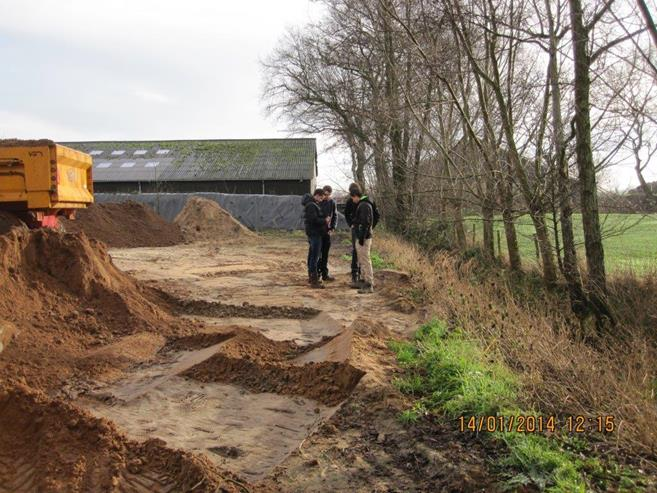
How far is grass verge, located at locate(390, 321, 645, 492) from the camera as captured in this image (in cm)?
292

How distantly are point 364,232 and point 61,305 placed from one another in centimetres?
506

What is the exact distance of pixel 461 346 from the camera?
17.9 feet

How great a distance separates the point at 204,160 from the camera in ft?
128

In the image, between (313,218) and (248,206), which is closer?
(313,218)

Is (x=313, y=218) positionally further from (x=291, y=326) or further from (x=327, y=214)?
(x=291, y=326)

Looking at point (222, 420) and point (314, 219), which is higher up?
point (314, 219)

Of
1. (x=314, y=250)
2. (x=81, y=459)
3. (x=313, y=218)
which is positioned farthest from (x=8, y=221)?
(x=81, y=459)

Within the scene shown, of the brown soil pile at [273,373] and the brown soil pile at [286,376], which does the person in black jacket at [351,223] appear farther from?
the brown soil pile at [286,376]

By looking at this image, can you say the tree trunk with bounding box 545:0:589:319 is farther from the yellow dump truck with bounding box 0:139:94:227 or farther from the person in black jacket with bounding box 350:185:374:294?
the yellow dump truck with bounding box 0:139:94:227

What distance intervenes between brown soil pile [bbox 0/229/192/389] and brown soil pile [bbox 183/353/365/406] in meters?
1.24

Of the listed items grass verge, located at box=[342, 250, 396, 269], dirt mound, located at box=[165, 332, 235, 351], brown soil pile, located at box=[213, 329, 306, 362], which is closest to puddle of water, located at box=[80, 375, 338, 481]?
brown soil pile, located at box=[213, 329, 306, 362]

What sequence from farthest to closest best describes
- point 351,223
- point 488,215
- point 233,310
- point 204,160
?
1. point 204,160
2. point 488,215
3. point 351,223
4. point 233,310

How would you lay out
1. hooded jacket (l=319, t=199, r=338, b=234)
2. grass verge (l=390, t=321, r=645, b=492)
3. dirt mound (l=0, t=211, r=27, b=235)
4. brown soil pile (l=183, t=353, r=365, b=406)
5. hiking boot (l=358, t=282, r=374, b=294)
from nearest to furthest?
grass verge (l=390, t=321, r=645, b=492) < brown soil pile (l=183, t=353, r=365, b=406) < dirt mound (l=0, t=211, r=27, b=235) < hiking boot (l=358, t=282, r=374, b=294) < hooded jacket (l=319, t=199, r=338, b=234)

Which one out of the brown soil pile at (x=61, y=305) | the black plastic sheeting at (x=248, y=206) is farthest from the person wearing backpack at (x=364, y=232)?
the black plastic sheeting at (x=248, y=206)
